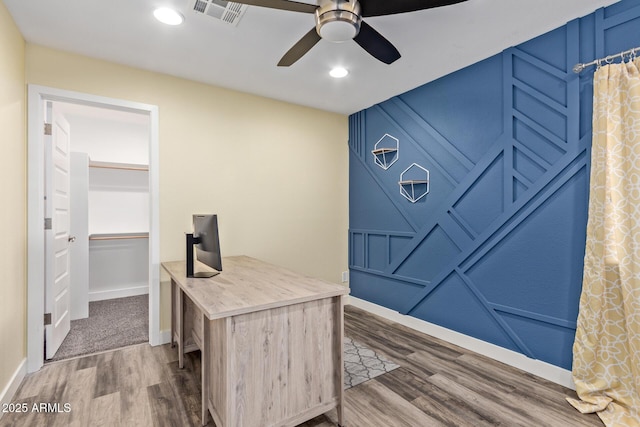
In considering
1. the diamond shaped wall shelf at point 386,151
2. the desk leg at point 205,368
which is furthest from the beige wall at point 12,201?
the diamond shaped wall shelf at point 386,151

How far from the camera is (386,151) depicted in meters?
3.56

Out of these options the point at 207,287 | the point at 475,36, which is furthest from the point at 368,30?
the point at 207,287

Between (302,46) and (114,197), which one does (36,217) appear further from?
(302,46)

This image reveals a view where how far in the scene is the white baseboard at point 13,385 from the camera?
1892 millimetres

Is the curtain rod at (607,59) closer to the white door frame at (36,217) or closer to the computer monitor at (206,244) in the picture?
the computer monitor at (206,244)

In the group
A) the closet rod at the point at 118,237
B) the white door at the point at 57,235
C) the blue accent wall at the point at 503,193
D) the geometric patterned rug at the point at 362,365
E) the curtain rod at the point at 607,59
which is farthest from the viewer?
the closet rod at the point at 118,237

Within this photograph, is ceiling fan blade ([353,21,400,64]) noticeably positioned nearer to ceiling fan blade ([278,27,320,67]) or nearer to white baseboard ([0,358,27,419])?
ceiling fan blade ([278,27,320,67])

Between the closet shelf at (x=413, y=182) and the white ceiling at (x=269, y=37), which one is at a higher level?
the white ceiling at (x=269, y=37)

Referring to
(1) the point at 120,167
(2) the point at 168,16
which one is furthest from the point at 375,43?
(1) the point at 120,167

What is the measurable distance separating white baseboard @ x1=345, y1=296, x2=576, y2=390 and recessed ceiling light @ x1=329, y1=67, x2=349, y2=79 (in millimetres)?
2537

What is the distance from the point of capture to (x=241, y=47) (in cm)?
246

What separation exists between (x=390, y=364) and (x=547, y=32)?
2758 millimetres

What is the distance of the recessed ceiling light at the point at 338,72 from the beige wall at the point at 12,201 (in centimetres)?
227

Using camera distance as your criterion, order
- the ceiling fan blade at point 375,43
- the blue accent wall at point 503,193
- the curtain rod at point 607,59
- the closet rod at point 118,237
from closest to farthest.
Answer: the ceiling fan blade at point 375,43, the curtain rod at point 607,59, the blue accent wall at point 503,193, the closet rod at point 118,237
